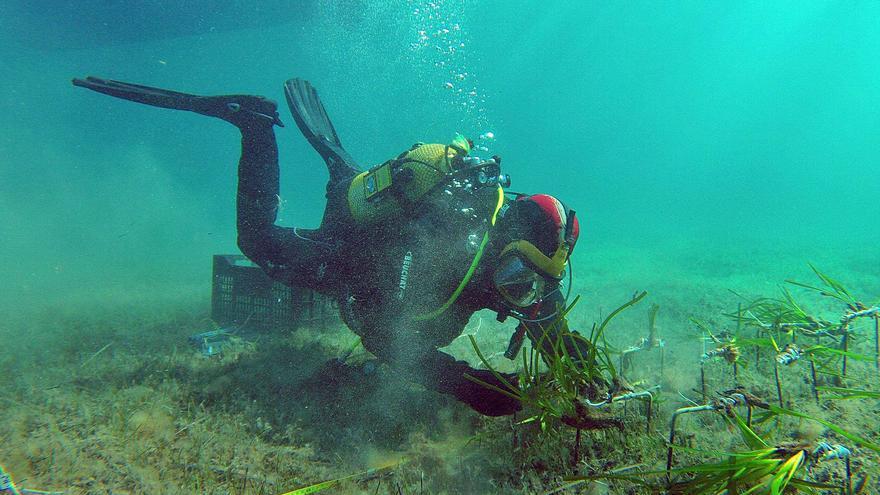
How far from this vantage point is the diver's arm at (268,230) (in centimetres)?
361

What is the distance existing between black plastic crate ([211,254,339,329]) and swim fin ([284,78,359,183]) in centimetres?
161

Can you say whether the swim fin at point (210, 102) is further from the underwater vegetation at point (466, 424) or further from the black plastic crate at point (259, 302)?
the underwater vegetation at point (466, 424)

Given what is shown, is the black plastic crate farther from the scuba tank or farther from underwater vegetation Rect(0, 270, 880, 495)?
the scuba tank

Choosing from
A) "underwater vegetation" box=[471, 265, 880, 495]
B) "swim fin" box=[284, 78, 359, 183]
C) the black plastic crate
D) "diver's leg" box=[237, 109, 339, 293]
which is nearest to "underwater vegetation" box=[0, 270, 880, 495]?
"underwater vegetation" box=[471, 265, 880, 495]

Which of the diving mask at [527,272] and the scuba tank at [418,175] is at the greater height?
the scuba tank at [418,175]

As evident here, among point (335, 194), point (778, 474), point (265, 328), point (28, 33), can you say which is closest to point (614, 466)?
point (778, 474)

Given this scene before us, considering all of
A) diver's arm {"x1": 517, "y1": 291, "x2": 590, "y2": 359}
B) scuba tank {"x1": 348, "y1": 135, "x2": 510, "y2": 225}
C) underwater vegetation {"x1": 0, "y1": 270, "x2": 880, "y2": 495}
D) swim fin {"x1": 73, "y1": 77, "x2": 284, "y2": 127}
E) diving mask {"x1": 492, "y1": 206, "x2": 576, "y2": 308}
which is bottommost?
underwater vegetation {"x1": 0, "y1": 270, "x2": 880, "y2": 495}

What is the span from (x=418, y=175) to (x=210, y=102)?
3.04m

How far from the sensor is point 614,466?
154 cm

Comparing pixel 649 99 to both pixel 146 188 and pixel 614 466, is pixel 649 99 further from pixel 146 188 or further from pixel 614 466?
pixel 614 466

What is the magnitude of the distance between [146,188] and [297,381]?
35.7 metres

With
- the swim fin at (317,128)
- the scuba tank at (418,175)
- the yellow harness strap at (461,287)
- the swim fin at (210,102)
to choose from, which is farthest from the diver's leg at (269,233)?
the yellow harness strap at (461,287)

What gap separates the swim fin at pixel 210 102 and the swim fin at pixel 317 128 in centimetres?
76

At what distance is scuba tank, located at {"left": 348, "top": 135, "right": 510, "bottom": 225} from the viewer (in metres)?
2.98
